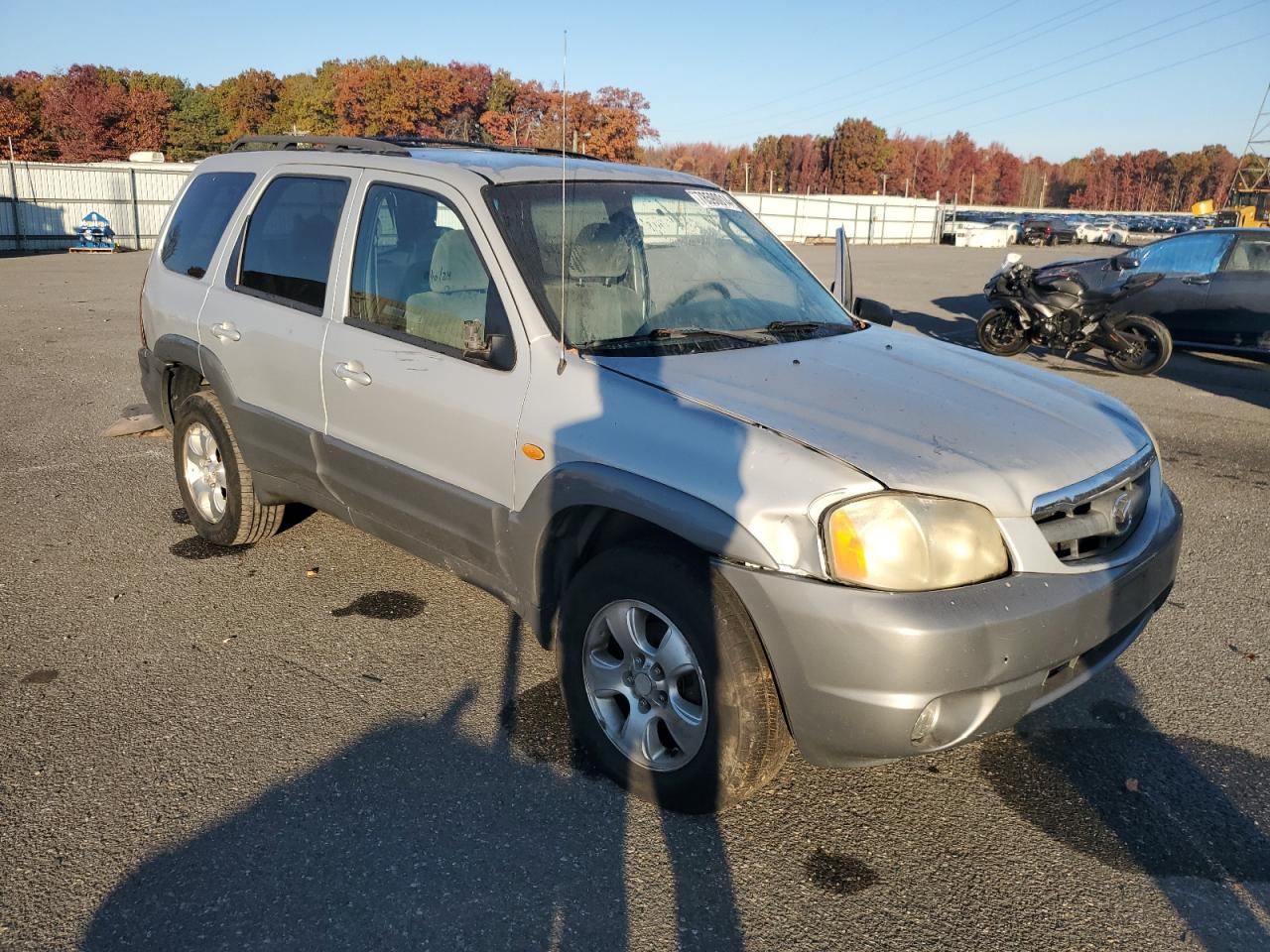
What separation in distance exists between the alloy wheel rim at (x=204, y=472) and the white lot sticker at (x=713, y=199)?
2551mm

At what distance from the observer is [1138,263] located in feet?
39.5

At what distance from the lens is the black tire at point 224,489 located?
4766 millimetres

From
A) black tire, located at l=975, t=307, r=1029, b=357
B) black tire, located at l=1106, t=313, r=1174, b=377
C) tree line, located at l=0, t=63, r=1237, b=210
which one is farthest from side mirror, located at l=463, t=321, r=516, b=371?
tree line, located at l=0, t=63, r=1237, b=210

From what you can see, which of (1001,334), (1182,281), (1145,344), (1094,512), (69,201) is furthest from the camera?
(69,201)

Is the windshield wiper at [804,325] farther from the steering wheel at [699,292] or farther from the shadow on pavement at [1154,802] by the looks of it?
the shadow on pavement at [1154,802]

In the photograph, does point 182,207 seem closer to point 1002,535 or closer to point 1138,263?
point 1002,535

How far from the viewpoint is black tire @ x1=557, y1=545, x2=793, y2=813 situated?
2729 mm

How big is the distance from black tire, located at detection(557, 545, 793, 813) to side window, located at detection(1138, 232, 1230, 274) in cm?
1120

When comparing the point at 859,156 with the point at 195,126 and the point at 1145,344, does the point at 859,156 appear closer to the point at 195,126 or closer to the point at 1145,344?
the point at 195,126

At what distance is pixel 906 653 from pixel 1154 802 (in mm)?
1291

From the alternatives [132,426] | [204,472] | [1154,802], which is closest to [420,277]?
[204,472]

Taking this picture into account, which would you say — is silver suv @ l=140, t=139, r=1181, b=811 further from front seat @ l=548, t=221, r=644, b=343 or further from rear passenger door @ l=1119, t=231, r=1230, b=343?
rear passenger door @ l=1119, t=231, r=1230, b=343

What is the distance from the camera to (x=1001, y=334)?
12.8 meters

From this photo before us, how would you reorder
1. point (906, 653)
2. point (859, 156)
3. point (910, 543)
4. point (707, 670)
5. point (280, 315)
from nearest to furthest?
point (906, 653) < point (910, 543) < point (707, 670) < point (280, 315) < point (859, 156)
